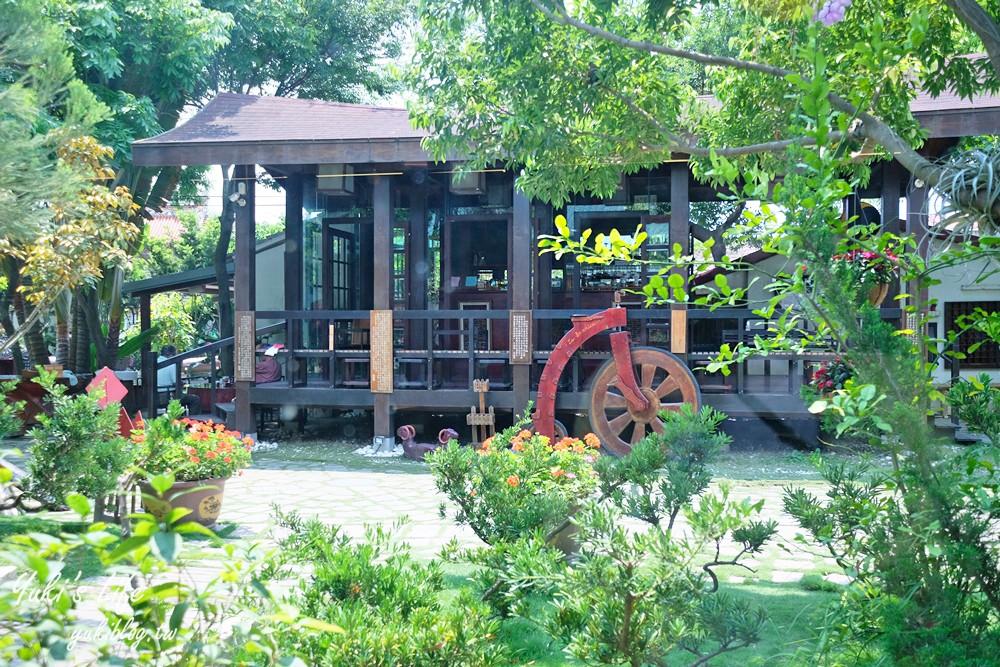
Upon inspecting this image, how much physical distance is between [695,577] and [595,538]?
1.12 ft

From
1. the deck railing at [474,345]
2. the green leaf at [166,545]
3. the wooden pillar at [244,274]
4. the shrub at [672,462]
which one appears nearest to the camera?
the green leaf at [166,545]

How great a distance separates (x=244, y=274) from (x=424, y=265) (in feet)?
9.89

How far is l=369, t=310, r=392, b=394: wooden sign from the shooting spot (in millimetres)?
11539

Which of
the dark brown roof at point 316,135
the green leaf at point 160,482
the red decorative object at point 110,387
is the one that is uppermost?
the dark brown roof at point 316,135

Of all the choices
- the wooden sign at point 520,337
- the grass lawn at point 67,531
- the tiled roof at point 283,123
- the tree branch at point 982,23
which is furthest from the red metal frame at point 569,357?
the tree branch at point 982,23

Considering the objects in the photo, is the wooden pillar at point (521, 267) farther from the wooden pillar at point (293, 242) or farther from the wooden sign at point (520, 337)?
the wooden pillar at point (293, 242)

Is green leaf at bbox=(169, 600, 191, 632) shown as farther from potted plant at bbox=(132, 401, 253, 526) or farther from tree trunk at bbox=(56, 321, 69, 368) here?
tree trunk at bbox=(56, 321, 69, 368)

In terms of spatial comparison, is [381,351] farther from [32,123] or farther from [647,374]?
[32,123]

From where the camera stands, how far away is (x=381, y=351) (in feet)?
38.0

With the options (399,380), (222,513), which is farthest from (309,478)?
(399,380)

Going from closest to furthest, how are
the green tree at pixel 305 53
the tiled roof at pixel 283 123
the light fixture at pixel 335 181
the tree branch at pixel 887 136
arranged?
the tree branch at pixel 887 136 → the tiled roof at pixel 283 123 → the light fixture at pixel 335 181 → the green tree at pixel 305 53

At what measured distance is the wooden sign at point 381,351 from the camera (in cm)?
1154

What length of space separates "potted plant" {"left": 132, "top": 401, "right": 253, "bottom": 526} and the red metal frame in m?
4.45

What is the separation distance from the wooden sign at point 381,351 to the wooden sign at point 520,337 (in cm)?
166
